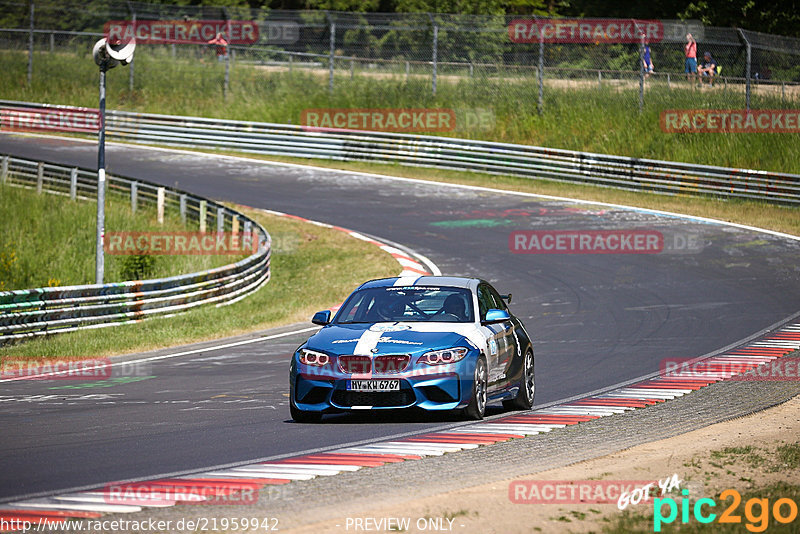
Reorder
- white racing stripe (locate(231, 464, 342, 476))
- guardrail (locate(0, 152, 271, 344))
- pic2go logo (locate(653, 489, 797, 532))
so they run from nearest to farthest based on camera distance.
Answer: pic2go logo (locate(653, 489, 797, 532)), white racing stripe (locate(231, 464, 342, 476)), guardrail (locate(0, 152, 271, 344))

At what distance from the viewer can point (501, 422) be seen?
36.1 feet

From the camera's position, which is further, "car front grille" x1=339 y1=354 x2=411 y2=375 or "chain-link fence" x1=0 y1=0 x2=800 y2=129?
"chain-link fence" x1=0 y1=0 x2=800 y2=129

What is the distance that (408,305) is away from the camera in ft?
38.2

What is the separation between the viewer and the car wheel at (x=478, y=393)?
10.7m

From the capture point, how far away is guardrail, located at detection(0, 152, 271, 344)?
1825cm

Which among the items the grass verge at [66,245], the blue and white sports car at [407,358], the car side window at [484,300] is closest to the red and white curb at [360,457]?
the blue and white sports car at [407,358]

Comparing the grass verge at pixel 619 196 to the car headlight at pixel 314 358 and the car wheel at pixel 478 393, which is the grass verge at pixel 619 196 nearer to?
the car wheel at pixel 478 393

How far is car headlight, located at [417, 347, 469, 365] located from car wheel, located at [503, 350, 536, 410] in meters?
1.49

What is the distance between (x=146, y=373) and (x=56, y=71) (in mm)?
35108

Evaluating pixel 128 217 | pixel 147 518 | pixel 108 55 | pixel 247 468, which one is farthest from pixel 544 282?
pixel 147 518
